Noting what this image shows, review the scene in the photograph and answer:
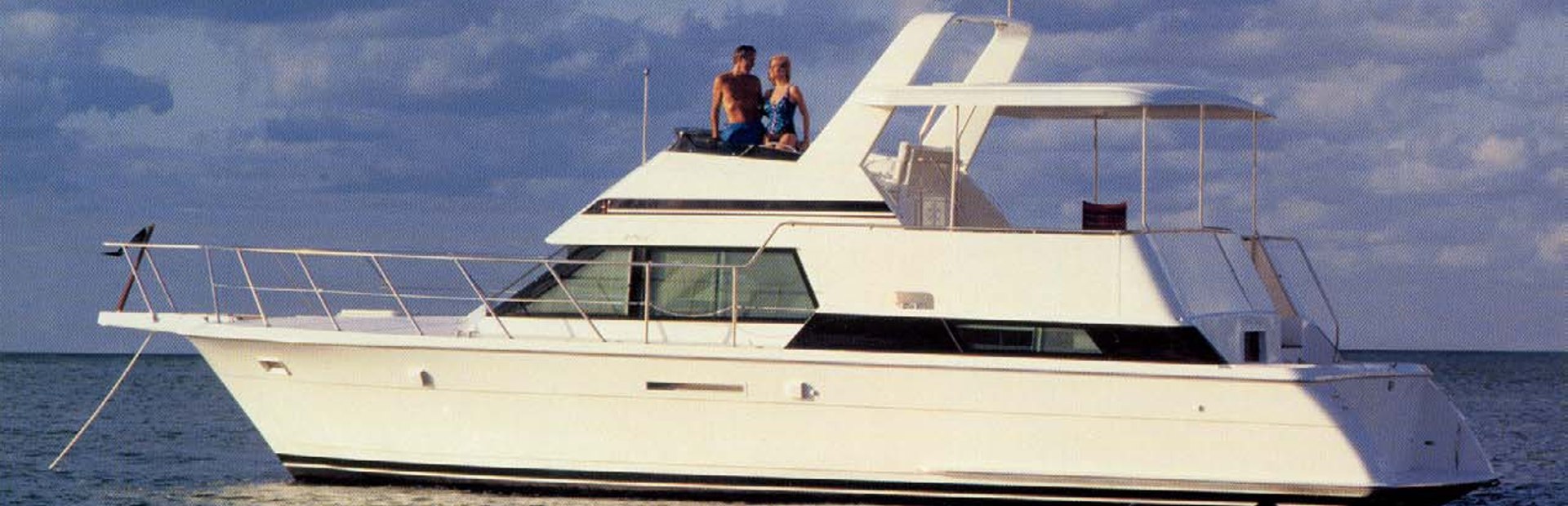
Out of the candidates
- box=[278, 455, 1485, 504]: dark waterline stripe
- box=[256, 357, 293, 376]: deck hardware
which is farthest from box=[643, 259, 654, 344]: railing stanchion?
box=[256, 357, 293, 376]: deck hardware

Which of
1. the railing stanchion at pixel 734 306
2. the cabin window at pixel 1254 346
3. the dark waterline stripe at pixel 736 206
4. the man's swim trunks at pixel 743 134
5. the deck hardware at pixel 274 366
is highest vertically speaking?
the man's swim trunks at pixel 743 134

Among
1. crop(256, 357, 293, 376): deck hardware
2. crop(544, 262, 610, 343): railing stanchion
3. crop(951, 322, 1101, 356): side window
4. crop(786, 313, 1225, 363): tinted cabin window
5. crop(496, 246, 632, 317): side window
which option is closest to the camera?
crop(786, 313, 1225, 363): tinted cabin window

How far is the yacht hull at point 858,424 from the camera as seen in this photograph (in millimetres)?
15406

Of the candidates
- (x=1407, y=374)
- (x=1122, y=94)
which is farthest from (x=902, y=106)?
(x=1407, y=374)

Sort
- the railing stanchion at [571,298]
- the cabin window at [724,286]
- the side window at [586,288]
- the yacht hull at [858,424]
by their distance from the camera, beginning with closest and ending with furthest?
the yacht hull at [858,424] < the cabin window at [724,286] < the railing stanchion at [571,298] < the side window at [586,288]

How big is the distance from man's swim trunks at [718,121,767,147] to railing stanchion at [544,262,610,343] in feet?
5.27

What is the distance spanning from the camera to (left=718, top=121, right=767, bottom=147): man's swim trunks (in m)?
17.7

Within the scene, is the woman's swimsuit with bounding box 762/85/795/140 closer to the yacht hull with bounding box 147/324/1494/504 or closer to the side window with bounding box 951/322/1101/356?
the yacht hull with bounding box 147/324/1494/504

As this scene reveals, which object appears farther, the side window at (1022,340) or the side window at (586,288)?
the side window at (586,288)

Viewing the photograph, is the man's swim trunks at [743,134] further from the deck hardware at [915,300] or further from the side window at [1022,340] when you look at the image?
the side window at [1022,340]

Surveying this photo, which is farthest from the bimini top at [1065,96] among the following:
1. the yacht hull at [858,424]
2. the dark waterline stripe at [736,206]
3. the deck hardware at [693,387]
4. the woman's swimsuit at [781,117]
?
the deck hardware at [693,387]

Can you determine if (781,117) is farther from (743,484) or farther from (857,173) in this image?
(743,484)

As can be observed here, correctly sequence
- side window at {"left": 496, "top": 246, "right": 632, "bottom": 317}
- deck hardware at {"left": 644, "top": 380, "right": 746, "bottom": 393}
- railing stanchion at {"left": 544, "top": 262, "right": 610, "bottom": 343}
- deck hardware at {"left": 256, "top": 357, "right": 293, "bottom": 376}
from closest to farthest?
deck hardware at {"left": 644, "top": 380, "right": 746, "bottom": 393}
railing stanchion at {"left": 544, "top": 262, "right": 610, "bottom": 343}
side window at {"left": 496, "top": 246, "right": 632, "bottom": 317}
deck hardware at {"left": 256, "top": 357, "right": 293, "bottom": 376}

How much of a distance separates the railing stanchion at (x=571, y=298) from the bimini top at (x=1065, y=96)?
2.53 metres
